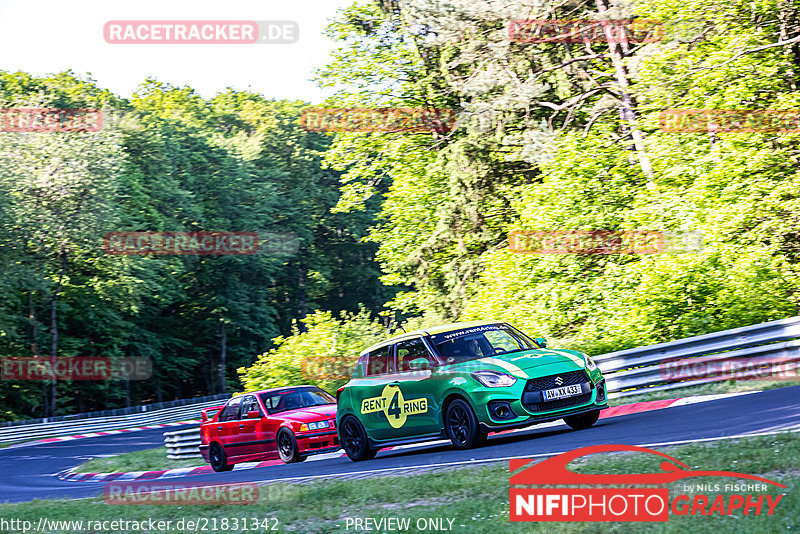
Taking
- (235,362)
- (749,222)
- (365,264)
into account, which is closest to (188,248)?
(235,362)

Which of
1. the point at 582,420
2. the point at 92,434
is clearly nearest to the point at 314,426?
the point at 582,420

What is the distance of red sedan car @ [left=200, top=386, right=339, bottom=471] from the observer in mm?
15133

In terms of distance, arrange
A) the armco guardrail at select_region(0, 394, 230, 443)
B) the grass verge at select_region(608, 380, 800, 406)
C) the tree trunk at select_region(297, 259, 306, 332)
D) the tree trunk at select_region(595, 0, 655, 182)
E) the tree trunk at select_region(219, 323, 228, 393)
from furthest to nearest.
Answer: the tree trunk at select_region(297, 259, 306, 332) → the tree trunk at select_region(219, 323, 228, 393) → the armco guardrail at select_region(0, 394, 230, 443) → the tree trunk at select_region(595, 0, 655, 182) → the grass verge at select_region(608, 380, 800, 406)

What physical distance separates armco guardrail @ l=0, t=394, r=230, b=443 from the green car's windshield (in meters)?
24.4

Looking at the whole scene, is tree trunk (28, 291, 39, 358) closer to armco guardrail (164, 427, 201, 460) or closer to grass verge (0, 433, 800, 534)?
armco guardrail (164, 427, 201, 460)

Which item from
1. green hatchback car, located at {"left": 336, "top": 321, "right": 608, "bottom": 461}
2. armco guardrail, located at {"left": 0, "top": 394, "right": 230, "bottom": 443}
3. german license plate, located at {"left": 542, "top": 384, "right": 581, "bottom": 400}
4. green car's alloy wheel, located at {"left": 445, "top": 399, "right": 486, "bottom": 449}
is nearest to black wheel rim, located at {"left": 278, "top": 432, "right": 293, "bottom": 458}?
green hatchback car, located at {"left": 336, "top": 321, "right": 608, "bottom": 461}

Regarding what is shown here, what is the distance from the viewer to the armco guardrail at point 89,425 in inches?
1304

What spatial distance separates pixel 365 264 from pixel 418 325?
37.8m

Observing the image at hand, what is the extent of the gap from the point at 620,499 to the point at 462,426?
5149 millimetres

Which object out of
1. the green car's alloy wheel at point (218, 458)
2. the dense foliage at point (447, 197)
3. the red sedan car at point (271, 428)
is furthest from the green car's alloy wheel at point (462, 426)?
the dense foliage at point (447, 197)

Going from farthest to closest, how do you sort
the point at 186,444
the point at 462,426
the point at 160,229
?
the point at 160,229 → the point at 186,444 → the point at 462,426

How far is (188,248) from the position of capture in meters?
58.3

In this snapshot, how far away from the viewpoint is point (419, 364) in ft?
40.3

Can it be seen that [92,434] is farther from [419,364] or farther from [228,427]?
[419,364]
